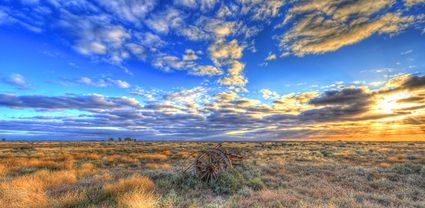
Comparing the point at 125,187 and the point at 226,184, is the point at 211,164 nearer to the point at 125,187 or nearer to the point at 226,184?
the point at 226,184

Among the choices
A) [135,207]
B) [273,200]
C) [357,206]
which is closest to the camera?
[135,207]

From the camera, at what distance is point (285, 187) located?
35.7ft

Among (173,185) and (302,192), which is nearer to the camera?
(302,192)

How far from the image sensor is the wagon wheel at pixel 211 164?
449 inches

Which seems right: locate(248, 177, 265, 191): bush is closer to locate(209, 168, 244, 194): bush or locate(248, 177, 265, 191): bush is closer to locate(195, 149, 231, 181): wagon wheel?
locate(209, 168, 244, 194): bush

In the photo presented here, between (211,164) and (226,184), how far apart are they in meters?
1.30

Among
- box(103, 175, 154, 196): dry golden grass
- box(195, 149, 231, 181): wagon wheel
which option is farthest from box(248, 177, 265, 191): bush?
box(103, 175, 154, 196): dry golden grass

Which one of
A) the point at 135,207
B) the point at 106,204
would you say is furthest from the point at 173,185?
the point at 135,207

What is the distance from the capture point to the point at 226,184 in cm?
1055

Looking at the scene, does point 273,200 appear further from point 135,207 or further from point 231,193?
point 135,207

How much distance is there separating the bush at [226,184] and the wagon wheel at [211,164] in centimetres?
34

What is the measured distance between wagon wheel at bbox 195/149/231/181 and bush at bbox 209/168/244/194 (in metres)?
0.34

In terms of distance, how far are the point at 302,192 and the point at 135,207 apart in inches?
276

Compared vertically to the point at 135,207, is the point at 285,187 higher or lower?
lower
